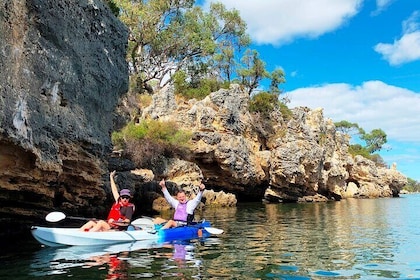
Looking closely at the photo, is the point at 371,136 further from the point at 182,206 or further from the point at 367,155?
the point at 182,206

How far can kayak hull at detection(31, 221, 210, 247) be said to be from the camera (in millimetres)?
11008

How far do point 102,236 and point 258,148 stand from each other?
86.6 feet

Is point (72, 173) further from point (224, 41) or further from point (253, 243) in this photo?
point (224, 41)

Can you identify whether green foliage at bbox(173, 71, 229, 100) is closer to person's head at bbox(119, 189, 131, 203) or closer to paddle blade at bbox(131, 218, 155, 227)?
paddle blade at bbox(131, 218, 155, 227)

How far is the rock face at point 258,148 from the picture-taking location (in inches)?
1246

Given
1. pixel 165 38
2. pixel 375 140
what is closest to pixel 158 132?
pixel 165 38

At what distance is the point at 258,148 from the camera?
3694 centimetres

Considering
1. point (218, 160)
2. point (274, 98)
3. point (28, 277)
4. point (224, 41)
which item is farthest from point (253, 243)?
point (224, 41)

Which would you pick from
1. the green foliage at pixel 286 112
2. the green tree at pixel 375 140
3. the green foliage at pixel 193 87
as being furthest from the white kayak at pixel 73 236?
the green tree at pixel 375 140

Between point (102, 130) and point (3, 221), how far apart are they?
14.1 feet

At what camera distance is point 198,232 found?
44.4 feet

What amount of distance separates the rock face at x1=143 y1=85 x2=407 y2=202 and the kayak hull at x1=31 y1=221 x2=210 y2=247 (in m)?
17.5

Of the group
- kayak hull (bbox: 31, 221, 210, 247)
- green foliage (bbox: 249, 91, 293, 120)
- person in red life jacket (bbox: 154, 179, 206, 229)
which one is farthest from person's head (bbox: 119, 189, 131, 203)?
green foliage (bbox: 249, 91, 293, 120)

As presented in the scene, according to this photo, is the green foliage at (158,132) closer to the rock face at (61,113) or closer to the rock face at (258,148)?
the rock face at (61,113)
